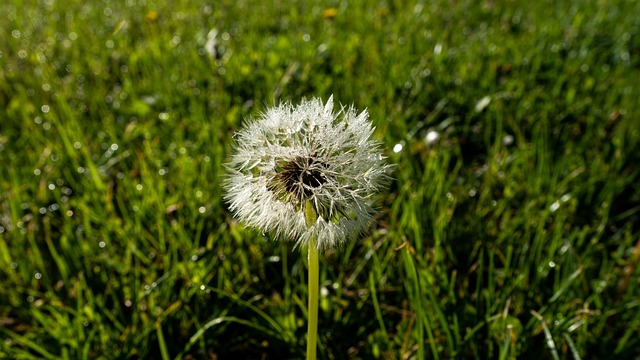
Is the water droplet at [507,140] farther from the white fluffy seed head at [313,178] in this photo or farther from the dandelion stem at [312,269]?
the dandelion stem at [312,269]

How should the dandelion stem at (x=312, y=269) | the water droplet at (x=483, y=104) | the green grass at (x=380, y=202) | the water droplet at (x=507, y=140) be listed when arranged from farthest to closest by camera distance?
the water droplet at (x=483, y=104), the water droplet at (x=507, y=140), the green grass at (x=380, y=202), the dandelion stem at (x=312, y=269)

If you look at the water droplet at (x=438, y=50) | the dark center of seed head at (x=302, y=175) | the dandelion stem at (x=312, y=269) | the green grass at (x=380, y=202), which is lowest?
the dandelion stem at (x=312, y=269)

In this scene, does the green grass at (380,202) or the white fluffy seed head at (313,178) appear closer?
the white fluffy seed head at (313,178)

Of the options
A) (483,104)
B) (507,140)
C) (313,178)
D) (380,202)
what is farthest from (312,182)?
(483,104)

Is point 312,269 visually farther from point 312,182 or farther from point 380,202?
point 380,202

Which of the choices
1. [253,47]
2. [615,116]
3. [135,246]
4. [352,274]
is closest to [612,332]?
[352,274]

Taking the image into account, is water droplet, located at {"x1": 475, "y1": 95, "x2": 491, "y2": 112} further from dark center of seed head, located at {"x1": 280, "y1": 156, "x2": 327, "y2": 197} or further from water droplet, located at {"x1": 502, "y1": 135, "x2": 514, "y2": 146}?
dark center of seed head, located at {"x1": 280, "y1": 156, "x2": 327, "y2": 197}

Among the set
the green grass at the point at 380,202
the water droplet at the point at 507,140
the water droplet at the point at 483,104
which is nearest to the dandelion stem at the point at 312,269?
the green grass at the point at 380,202

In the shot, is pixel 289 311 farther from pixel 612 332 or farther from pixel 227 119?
pixel 227 119
